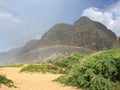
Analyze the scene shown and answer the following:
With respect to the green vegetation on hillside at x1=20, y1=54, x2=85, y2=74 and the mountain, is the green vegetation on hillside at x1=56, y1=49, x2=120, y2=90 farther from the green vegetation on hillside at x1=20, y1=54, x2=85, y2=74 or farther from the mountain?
the mountain

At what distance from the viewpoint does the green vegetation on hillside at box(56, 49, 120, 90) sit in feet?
52.5

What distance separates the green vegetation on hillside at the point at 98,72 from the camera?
1600cm

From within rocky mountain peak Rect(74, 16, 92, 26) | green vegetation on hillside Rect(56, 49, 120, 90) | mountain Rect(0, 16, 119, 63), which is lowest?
green vegetation on hillside Rect(56, 49, 120, 90)

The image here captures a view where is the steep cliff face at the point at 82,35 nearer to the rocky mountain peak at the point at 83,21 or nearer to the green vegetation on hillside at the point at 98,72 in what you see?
the rocky mountain peak at the point at 83,21

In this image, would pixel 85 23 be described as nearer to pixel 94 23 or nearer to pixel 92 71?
pixel 94 23

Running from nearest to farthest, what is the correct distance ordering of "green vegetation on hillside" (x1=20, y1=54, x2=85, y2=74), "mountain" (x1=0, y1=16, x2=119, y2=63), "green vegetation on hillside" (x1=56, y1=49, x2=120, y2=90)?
"green vegetation on hillside" (x1=56, y1=49, x2=120, y2=90) → "green vegetation on hillside" (x1=20, y1=54, x2=85, y2=74) → "mountain" (x1=0, y1=16, x2=119, y2=63)

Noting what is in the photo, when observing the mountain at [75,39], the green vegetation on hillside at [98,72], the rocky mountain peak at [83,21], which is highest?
the rocky mountain peak at [83,21]

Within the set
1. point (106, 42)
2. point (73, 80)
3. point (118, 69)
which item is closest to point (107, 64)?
point (118, 69)

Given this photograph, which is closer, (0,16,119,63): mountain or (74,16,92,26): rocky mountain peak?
(0,16,119,63): mountain

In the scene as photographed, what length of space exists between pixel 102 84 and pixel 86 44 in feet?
220

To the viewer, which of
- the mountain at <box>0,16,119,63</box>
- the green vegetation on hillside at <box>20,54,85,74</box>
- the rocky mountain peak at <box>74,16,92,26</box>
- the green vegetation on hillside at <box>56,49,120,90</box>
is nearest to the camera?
the green vegetation on hillside at <box>56,49,120,90</box>

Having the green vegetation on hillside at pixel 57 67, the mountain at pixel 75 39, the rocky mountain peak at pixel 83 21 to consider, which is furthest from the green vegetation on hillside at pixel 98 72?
the rocky mountain peak at pixel 83 21

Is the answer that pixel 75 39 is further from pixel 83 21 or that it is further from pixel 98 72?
pixel 98 72

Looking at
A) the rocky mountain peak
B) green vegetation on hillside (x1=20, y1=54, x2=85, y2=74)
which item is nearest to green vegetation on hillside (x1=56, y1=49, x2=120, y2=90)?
green vegetation on hillside (x1=20, y1=54, x2=85, y2=74)
